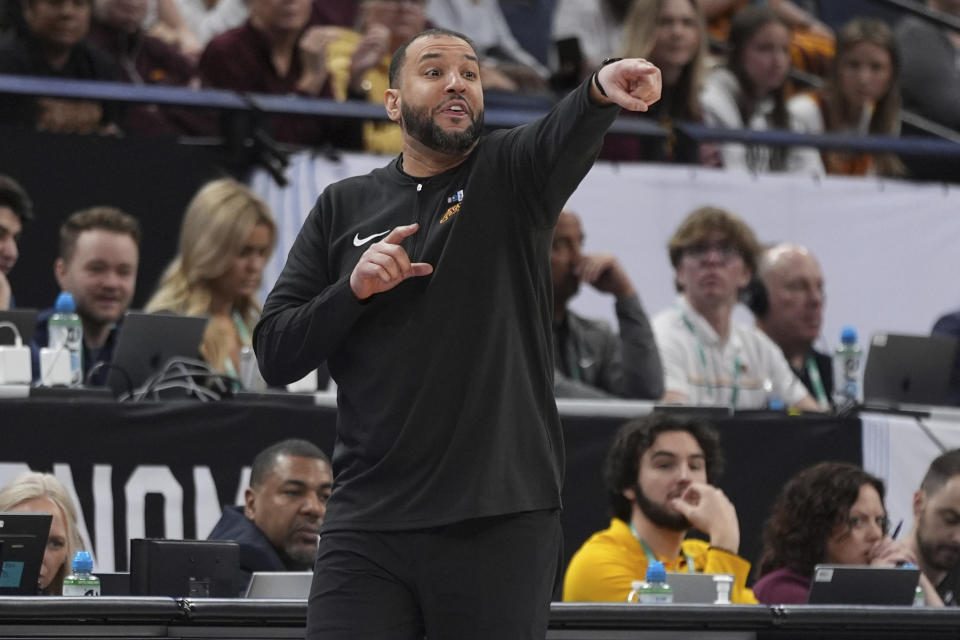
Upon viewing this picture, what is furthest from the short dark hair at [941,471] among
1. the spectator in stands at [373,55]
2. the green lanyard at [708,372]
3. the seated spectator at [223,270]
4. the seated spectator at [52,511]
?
the spectator in stands at [373,55]

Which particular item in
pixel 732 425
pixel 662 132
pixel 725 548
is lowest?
pixel 725 548

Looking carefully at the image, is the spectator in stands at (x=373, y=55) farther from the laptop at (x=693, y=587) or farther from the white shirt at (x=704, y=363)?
the laptop at (x=693, y=587)

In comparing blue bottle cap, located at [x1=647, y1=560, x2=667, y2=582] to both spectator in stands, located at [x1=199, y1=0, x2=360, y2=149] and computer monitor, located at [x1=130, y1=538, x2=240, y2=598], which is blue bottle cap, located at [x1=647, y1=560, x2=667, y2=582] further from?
spectator in stands, located at [x1=199, y1=0, x2=360, y2=149]

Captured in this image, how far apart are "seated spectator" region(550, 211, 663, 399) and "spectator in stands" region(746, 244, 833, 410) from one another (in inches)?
30.4

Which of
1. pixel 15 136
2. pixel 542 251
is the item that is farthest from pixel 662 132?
pixel 542 251

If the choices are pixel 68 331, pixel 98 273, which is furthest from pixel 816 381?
pixel 68 331

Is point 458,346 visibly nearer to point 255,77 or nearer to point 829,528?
point 829,528

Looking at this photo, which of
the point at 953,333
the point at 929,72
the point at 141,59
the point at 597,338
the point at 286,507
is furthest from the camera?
the point at 929,72

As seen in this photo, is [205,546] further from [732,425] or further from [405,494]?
[732,425]

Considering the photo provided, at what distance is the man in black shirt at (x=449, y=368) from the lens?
3025 mm

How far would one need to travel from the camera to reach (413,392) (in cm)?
309

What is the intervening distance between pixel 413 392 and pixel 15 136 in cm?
460

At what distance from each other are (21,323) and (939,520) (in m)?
3.08

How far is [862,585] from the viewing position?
4.72 metres
